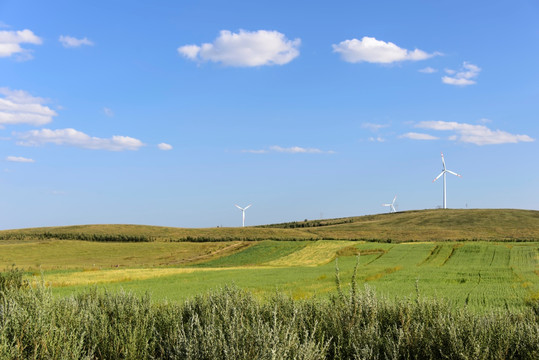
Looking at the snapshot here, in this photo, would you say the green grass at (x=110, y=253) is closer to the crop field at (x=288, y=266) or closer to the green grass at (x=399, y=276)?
the crop field at (x=288, y=266)

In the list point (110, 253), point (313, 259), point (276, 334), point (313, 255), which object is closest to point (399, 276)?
point (313, 259)

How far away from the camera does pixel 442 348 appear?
779 centimetres

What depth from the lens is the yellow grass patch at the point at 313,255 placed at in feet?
200

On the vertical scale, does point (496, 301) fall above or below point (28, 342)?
below

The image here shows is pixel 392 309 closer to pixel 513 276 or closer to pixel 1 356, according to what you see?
pixel 1 356

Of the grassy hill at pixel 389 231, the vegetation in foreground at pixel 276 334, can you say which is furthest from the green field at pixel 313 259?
the vegetation in foreground at pixel 276 334

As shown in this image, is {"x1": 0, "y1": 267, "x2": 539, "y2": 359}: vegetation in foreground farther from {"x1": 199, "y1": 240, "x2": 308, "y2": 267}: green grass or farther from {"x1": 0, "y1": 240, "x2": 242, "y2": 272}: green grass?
{"x1": 0, "y1": 240, "x2": 242, "y2": 272}: green grass

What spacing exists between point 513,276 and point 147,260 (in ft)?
167

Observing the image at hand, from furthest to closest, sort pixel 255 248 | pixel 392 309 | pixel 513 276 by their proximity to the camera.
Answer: pixel 255 248
pixel 513 276
pixel 392 309

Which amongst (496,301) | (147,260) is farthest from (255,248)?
(496,301)

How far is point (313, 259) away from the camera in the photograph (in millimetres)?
63219

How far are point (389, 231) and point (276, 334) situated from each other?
326 feet

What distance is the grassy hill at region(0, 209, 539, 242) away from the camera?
9219 cm

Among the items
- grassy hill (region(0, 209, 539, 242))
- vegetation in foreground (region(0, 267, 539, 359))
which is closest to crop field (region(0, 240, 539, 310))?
vegetation in foreground (region(0, 267, 539, 359))
